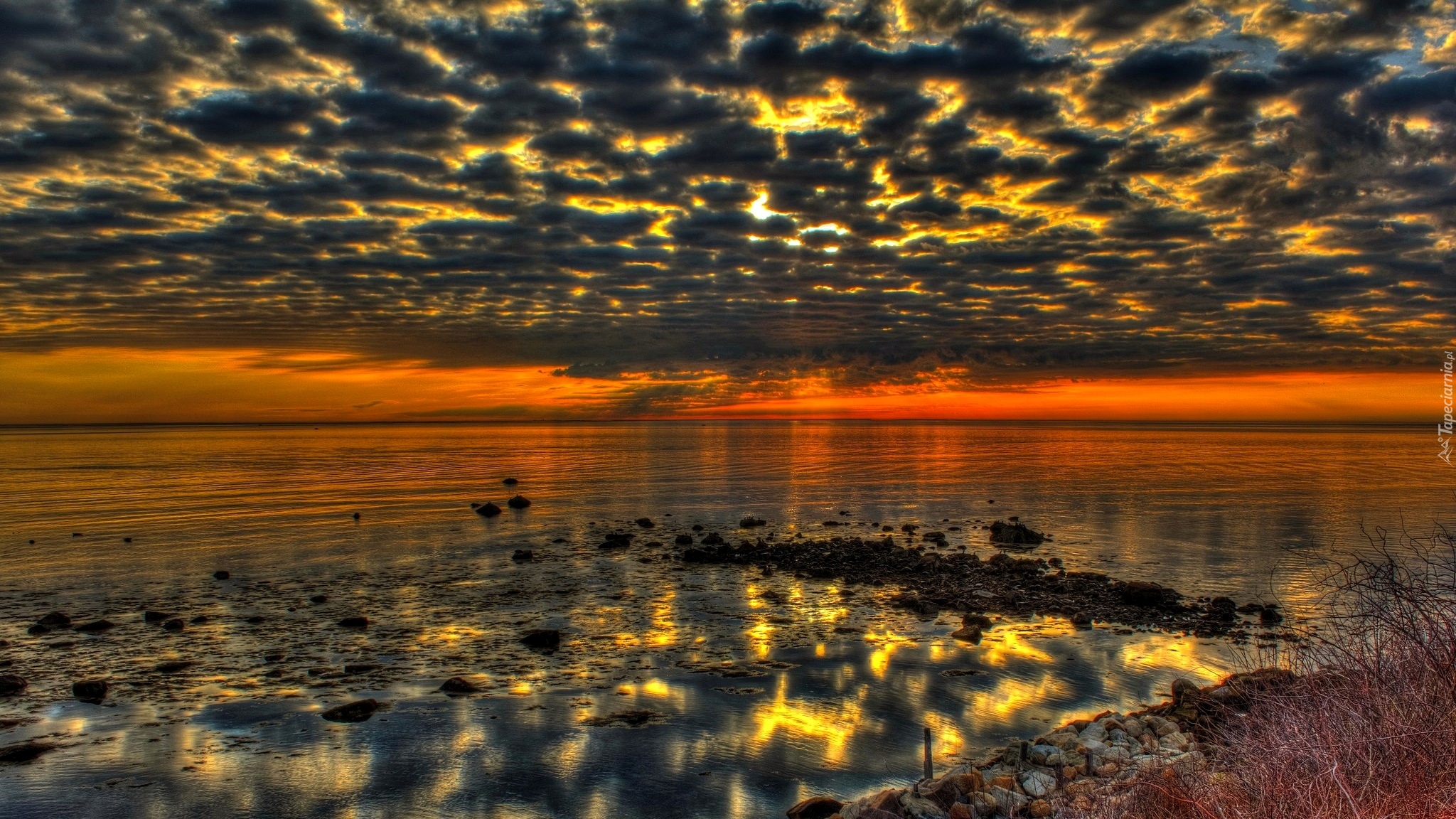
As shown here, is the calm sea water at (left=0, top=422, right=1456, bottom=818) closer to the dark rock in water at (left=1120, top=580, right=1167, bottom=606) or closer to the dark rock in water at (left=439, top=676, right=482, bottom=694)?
the dark rock in water at (left=439, top=676, right=482, bottom=694)

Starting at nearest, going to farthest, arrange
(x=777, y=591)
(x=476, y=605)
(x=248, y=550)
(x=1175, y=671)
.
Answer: (x=1175, y=671) → (x=476, y=605) → (x=777, y=591) → (x=248, y=550)

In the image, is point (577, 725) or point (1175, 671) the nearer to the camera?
point (577, 725)

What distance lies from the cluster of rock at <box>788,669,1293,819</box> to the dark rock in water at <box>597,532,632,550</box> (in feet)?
66.1

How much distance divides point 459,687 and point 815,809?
698 cm

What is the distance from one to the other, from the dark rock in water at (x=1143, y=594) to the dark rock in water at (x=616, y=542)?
16.3 metres

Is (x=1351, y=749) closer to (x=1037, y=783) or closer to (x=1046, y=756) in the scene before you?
(x=1037, y=783)

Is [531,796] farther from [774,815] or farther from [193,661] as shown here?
[193,661]

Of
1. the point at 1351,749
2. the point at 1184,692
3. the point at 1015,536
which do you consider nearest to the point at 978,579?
the point at 1015,536

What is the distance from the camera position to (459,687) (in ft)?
46.4

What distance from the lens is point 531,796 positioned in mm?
10453

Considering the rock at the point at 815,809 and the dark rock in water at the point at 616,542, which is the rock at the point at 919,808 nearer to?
the rock at the point at 815,809

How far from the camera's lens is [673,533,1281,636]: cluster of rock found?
63.4ft

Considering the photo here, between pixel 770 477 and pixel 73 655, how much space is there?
49.5 meters

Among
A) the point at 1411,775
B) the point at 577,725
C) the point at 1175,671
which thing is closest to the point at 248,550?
the point at 577,725
